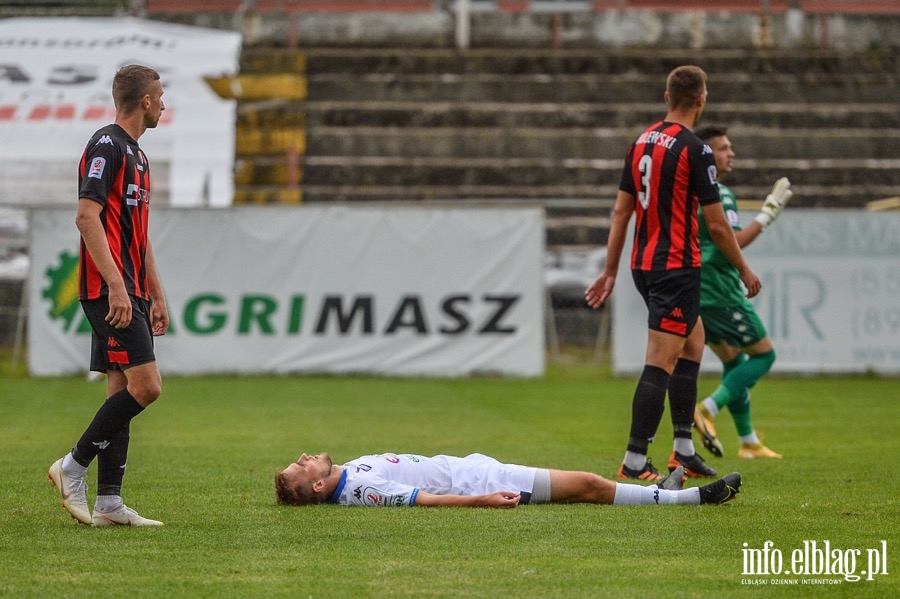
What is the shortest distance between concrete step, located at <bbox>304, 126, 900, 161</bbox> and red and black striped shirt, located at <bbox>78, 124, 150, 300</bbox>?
17533 mm

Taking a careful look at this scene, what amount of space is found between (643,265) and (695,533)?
2.19 m

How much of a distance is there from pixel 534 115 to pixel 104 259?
19.0 metres

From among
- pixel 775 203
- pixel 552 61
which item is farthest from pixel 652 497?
pixel 552 61

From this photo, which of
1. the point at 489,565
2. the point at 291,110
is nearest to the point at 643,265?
the point at 489,565

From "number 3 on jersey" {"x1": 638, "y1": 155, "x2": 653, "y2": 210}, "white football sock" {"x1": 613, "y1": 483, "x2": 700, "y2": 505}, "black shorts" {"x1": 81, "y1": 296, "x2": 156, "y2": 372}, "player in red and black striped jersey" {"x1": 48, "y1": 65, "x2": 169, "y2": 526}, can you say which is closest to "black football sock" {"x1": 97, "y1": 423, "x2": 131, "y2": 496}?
"player in red and black striped jersey" {"x1": 48, "y1": 65, "x2": 169, "y2": 526}

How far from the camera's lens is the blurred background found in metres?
22.9

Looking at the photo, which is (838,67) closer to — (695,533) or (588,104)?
(588,104)

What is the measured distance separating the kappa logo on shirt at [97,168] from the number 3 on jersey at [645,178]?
305 centimetres

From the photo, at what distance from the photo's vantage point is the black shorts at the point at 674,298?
752 cm

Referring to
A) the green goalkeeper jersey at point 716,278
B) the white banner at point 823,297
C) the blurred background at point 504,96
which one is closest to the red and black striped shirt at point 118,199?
the green goalkeeper jersey at point 716,278

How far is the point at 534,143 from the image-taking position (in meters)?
23.8

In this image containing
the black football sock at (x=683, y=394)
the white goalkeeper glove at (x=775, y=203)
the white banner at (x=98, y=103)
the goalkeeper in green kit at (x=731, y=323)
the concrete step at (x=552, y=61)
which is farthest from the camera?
the concrete step at (x=552, y=61)

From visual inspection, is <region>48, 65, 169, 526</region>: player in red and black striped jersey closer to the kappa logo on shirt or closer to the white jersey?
the kappa logo on shirt

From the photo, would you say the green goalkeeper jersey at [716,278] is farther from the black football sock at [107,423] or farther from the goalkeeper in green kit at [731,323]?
the black football sock at [107,423]
